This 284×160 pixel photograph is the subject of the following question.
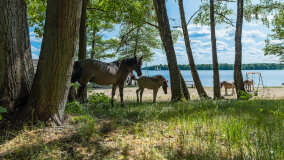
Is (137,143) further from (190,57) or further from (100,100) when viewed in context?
(190,57)

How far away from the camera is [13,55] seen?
3148 millimetres

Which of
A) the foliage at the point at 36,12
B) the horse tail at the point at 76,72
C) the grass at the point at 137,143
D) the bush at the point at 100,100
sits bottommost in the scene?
the grass at the point at 137,143

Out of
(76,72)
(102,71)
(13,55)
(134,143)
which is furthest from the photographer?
(102,71)

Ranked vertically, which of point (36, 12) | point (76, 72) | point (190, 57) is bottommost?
point (76, 72)

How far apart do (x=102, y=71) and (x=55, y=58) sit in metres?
4.51

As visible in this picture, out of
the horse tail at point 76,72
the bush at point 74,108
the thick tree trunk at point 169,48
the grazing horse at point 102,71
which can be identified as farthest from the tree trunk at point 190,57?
the bush at point 74,108

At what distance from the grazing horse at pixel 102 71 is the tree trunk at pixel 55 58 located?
3496mm

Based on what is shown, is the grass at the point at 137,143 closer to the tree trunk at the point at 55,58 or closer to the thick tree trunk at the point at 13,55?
the tree trunk at the point at 55,58

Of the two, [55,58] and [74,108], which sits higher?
[55,58]

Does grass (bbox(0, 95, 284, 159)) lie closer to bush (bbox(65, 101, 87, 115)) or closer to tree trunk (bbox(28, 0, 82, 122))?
tree trunk (bbox(28, 0, 82, 122))

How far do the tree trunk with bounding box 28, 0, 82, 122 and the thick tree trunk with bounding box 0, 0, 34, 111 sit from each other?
328 millimetres

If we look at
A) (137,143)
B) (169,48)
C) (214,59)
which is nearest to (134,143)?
(137,143)

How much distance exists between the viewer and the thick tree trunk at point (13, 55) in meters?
3.08

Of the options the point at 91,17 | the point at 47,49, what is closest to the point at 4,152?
the point at 47,49
